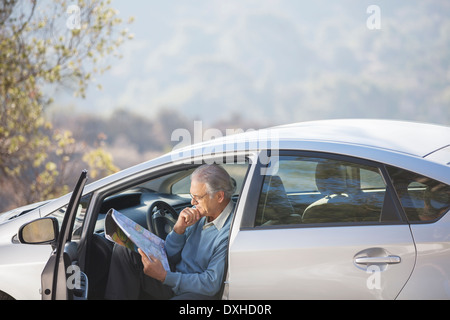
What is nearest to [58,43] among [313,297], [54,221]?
[54,221]

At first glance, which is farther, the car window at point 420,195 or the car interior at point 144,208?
the car interior at point 144,208

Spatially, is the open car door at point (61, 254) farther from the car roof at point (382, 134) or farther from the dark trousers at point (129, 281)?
the car roof at point (382, 134)

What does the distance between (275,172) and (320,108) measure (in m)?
61.0

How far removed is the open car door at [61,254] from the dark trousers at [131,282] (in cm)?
15

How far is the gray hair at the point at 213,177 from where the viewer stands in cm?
288

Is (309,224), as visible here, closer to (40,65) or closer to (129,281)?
(129,281)

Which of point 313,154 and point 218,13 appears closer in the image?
point 313,154

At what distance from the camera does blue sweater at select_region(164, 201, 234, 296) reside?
266 cm

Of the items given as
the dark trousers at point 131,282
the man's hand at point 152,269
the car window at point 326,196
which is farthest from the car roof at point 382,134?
the dark trousers at point 131,282

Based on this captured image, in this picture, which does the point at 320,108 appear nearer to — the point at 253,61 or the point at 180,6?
the point at 253,61

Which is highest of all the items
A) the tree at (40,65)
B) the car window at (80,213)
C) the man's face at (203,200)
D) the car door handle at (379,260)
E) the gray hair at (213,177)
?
the tree at (40,65)

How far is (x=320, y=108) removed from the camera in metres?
62.4

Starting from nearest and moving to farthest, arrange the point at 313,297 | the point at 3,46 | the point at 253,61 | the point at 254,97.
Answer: the point at 313,297
the point at 3,46
the point at 254,97
the point at 253,61

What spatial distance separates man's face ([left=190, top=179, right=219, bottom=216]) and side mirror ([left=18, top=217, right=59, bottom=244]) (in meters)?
0.72
